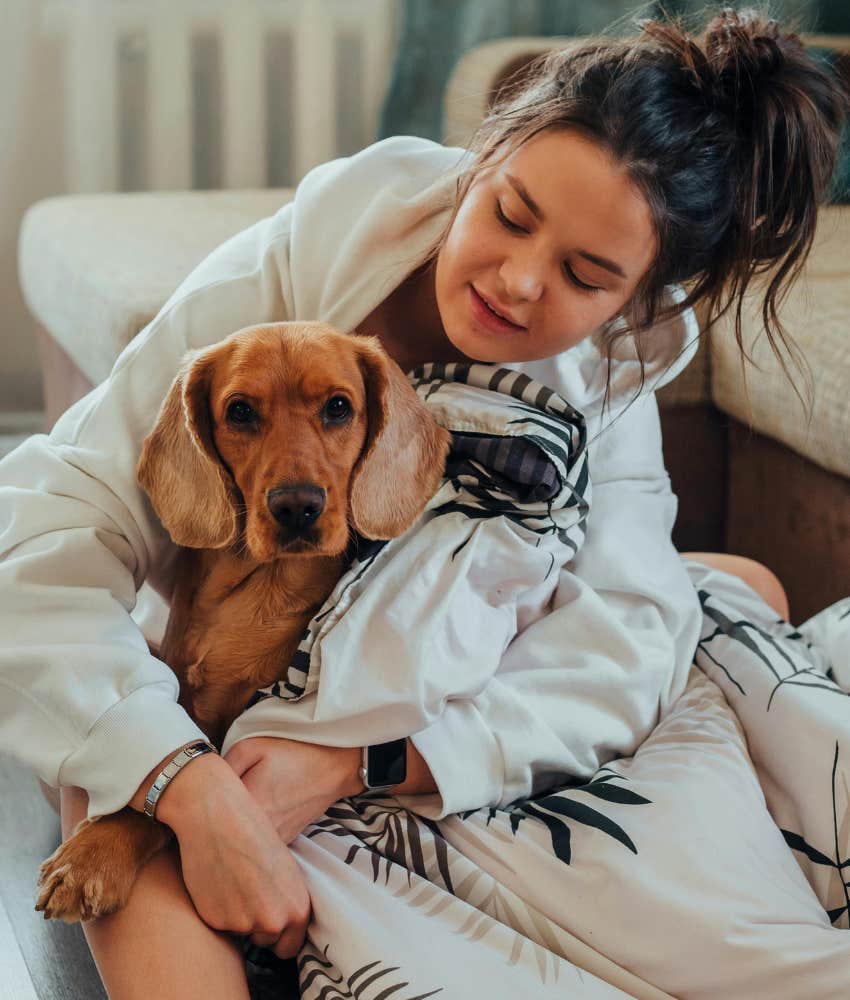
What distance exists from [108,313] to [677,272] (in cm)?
84

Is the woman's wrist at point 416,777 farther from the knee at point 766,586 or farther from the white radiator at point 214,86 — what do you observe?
the white radiator at point 214,86

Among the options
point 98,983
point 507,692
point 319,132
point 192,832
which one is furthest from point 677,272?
point 319,132

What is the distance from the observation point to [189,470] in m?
1.10

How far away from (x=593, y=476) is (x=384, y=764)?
1.58ft

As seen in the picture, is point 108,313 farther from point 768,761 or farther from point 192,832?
point 768,761

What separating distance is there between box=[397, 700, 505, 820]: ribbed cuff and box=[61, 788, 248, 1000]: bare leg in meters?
0.22

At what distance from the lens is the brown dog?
40.8 inches

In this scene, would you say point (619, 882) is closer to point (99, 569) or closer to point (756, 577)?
point (99, 569)

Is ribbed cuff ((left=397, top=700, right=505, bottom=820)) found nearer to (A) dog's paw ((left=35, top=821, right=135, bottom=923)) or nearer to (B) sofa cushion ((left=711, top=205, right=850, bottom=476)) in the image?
(A) dog's paw ((left=35, top=821, right=135, bottom=923))

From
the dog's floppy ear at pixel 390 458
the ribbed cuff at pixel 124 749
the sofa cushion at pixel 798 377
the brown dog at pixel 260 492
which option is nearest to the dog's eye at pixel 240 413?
the brown dog at pixel 260 492

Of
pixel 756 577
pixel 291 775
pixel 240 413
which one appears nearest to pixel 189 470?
pixel 240 413

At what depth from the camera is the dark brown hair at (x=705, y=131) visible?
1.19 metres

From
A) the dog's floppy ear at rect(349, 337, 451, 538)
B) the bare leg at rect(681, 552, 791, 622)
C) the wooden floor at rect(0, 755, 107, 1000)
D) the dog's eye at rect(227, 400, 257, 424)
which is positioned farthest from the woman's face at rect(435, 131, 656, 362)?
the wooden floor at rect(0, 755, 107, 1000)

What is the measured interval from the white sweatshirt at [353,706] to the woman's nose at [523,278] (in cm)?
15
